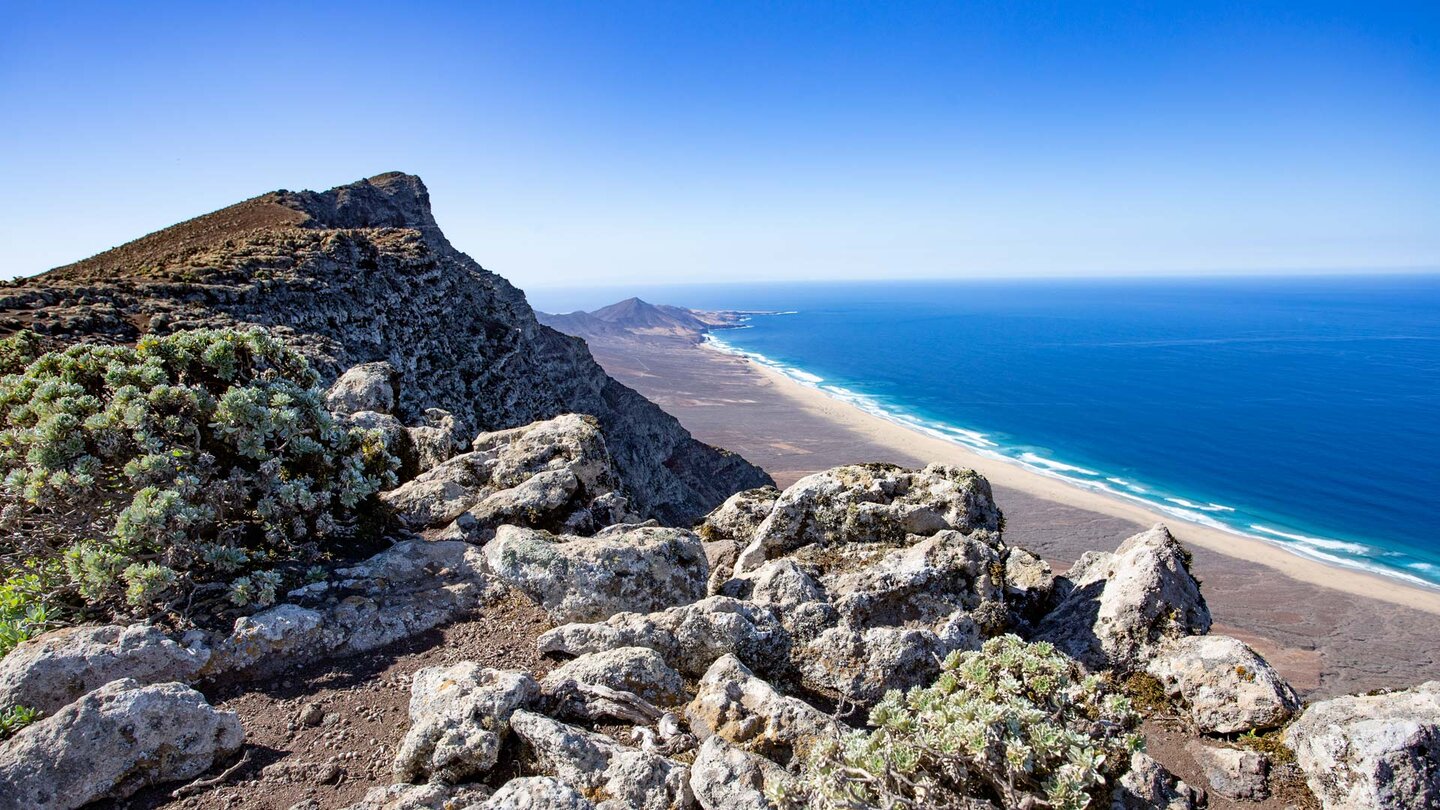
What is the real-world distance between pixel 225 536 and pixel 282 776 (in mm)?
Result: 4444

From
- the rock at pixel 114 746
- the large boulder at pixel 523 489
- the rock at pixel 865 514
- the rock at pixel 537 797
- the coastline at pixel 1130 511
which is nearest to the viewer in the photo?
the rock at pixel 537 797

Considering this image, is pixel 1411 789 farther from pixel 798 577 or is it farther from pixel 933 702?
pixel 798 577

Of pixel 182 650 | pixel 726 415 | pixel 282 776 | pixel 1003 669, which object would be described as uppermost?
pixel 1003 669

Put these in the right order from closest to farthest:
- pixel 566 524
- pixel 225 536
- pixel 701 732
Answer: pixel 701 732, pixel 225 536, pixel 566 524

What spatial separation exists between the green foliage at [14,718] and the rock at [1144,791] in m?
10.1

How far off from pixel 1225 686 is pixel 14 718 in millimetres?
13337

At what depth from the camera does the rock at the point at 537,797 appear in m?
4.96

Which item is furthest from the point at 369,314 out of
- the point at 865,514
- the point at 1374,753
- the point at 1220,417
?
the point at 1220,417

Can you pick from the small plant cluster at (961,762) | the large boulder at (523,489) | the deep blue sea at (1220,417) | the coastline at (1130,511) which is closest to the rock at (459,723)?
the small plant cluster at (961,762)

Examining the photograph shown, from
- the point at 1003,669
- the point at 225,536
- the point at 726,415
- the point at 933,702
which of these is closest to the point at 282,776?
the point at 225,536

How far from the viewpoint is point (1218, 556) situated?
4809 cm

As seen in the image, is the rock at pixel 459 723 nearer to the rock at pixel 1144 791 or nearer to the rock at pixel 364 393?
the rock at pixel 1144 791

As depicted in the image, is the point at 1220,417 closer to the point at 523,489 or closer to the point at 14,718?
the point at 523,489

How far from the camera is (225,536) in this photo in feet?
29.0
